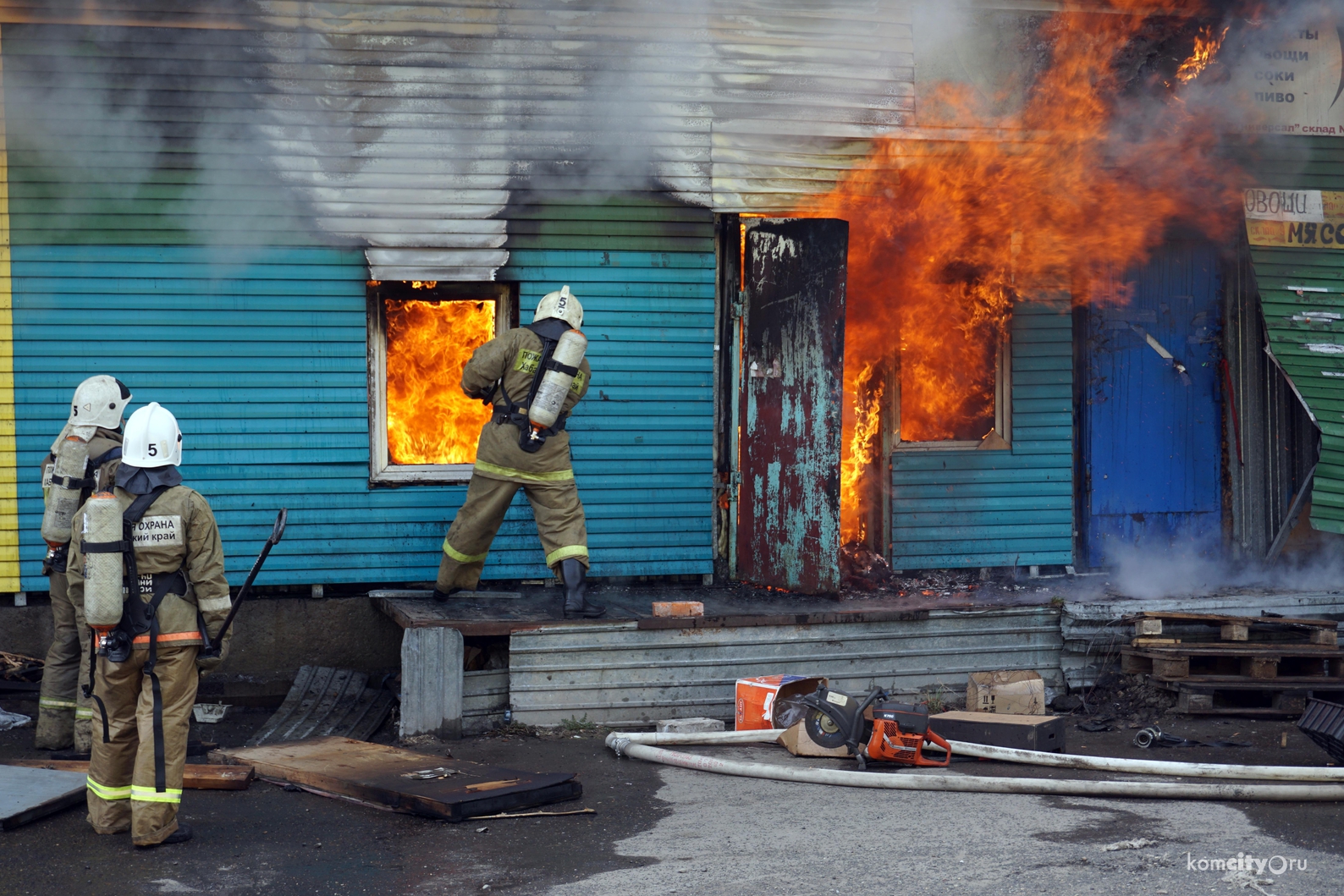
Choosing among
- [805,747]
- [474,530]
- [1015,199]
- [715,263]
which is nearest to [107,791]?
[474,530]

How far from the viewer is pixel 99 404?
705cm

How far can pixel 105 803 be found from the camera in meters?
5.73

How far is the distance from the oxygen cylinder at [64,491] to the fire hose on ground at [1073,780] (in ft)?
12.2

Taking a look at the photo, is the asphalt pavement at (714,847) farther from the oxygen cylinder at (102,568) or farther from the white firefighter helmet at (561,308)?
the white firefighter helmet at (561,308)

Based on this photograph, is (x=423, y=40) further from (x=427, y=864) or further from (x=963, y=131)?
(x=427, y=864)

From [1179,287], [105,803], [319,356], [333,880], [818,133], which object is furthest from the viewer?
[1179,287]

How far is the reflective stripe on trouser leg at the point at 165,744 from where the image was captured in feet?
18.1

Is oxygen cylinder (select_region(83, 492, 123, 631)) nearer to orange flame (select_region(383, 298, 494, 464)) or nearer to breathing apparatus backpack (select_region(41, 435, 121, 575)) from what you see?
breathing apparatus backpack (select_region(41, 435, 121, 575))

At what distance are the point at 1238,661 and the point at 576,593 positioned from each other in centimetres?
470

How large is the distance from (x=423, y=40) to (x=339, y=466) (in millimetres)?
3223

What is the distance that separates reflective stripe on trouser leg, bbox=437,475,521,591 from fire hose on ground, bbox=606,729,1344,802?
2011mm

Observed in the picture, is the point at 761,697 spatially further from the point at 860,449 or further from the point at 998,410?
the point at 998,410

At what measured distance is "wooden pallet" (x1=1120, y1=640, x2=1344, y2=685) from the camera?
822 centimetres

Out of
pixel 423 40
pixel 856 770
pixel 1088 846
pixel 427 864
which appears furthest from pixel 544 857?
pixel 423 40
